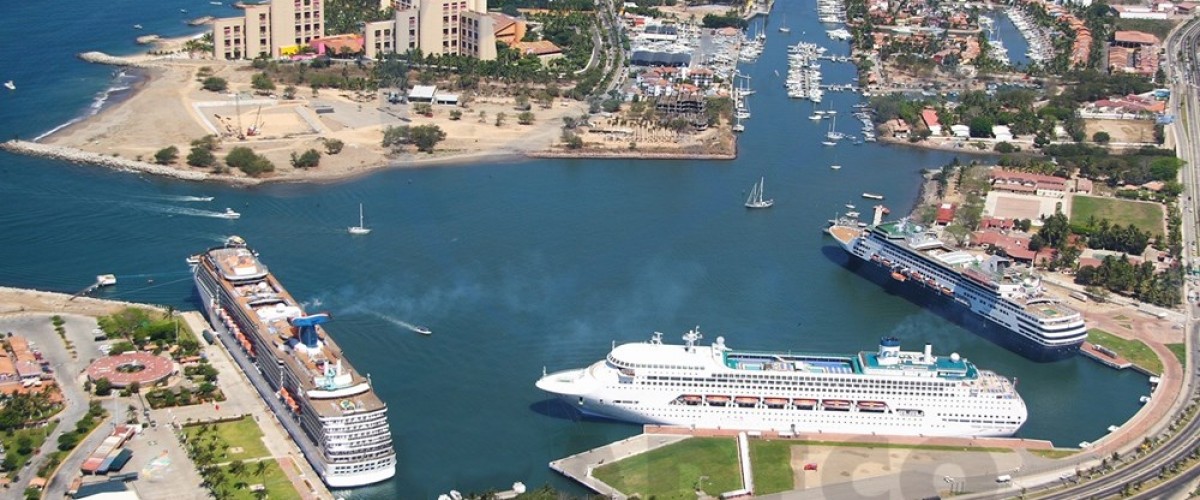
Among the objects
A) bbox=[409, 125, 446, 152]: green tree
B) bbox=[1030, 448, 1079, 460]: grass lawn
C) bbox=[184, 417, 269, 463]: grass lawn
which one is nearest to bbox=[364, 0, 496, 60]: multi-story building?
bbox=[409, 125, 446, 152]: green tree

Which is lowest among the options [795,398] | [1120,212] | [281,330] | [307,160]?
[795,398]

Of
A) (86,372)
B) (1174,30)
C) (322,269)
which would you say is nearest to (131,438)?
(86,372)

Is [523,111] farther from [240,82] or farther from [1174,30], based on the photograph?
[1174,30]

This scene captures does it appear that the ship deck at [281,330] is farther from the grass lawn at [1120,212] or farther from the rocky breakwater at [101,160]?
the grass lawn at [1120,212]

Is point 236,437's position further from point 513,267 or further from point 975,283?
point 975,283

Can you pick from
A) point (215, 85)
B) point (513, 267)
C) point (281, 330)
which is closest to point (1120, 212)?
point (513, 267)

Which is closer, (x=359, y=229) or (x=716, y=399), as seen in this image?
(x=716, y=399)

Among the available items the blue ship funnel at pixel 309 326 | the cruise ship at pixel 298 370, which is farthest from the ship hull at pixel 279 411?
the blue ship funnel at pixel 309 326
